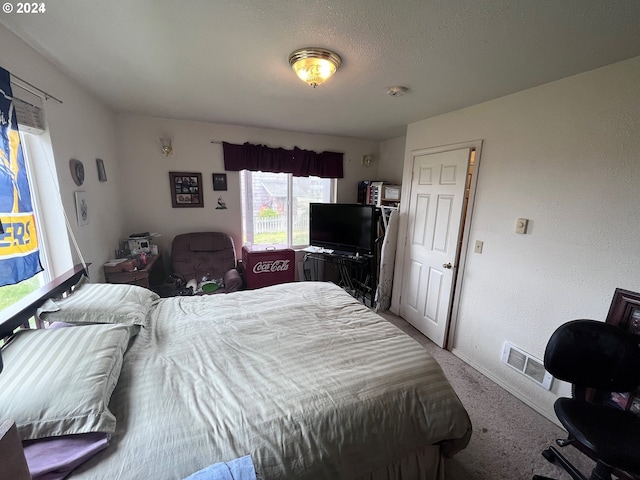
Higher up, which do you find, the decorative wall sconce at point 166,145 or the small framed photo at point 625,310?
the decorative wall sconce at point 166,145

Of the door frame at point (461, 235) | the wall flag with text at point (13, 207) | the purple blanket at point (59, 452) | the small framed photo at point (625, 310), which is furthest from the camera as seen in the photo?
the door frame at point (461, 235)

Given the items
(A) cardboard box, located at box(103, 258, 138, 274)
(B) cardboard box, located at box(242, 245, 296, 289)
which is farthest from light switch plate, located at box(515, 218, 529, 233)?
(A) cardboard box, located at box(103, 258, 138, 274)

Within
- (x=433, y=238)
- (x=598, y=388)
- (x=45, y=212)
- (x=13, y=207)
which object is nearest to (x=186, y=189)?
(x=45, y=212)

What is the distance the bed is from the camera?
90 cm

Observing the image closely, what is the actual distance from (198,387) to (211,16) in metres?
1.75

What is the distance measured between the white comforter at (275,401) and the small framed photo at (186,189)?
6.69 ft

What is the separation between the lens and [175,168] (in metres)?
3.27

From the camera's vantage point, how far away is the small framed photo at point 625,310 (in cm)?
147

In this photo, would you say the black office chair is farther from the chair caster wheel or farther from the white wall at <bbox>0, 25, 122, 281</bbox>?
the white wall at <bbox>0, 25, 122, 281</bbox>

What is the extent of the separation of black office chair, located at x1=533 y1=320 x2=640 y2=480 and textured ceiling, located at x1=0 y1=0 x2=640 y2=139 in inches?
62.0

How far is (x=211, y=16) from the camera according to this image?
4.09 feet

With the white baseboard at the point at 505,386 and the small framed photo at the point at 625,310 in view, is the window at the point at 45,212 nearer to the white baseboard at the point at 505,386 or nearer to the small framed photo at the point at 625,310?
the white baseboard at the point at 505,386

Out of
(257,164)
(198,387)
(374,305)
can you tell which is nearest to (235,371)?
(198,387)

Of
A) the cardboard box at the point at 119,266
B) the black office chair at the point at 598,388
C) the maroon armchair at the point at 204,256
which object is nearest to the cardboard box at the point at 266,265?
the maroon armchair at the point at 204,256
